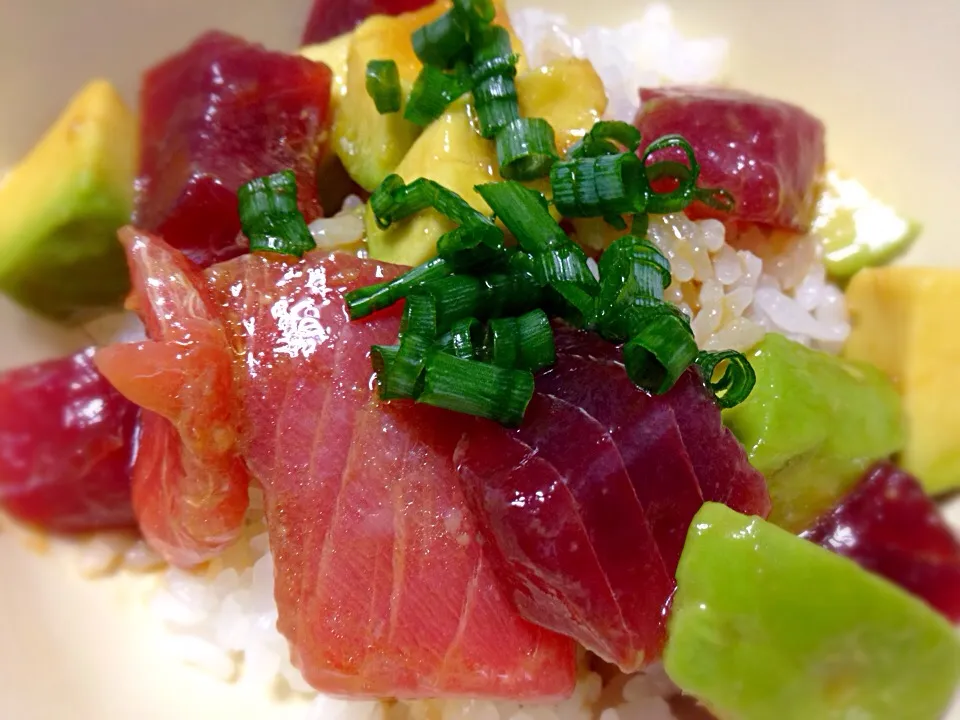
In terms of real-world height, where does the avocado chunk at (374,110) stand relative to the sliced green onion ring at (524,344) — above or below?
above

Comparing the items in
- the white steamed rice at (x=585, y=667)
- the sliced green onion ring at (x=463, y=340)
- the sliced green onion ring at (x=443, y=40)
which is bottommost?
the white steamed rice at (x=585, y=667)

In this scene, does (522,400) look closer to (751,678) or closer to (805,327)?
(751,678)

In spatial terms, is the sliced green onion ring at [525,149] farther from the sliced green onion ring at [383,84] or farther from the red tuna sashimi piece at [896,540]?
the red tuna sashimi piece at [896,540]

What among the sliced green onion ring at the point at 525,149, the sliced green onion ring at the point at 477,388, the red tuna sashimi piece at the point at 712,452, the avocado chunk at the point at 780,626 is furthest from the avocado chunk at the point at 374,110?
the avocado chunk at the point at 780,626

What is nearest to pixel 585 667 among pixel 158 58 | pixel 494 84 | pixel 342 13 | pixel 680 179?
pixel 680 179

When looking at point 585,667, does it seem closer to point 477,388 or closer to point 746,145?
point 477,388

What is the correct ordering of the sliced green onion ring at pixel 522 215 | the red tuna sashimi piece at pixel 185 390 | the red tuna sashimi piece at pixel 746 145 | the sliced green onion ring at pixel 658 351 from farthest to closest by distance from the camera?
the red tuna sashimi piece at pixel 746 145 → the sliced green onion ring at pixel 522 215 → the red tuna sashimi piece at pixel 185 390 → the sliced green onion ring at pixel 658 351

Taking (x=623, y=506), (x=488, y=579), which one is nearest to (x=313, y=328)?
(x=488, y=579)
